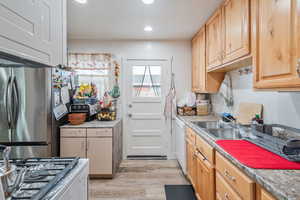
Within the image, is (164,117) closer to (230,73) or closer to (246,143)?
(230,73)

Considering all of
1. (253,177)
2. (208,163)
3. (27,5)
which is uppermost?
(27,5)

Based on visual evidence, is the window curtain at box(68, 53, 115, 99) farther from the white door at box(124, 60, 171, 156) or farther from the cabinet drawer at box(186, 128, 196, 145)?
the cabinet drawer at box(186, 128, 196, 145)

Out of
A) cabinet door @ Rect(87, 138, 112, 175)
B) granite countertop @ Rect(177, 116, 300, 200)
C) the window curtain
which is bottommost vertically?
cabinet door @ Rect(87, 138, 112, 175)

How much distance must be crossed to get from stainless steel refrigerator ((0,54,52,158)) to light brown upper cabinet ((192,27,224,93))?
2311mm

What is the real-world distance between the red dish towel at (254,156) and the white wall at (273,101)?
51cm

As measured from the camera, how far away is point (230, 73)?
2.89m

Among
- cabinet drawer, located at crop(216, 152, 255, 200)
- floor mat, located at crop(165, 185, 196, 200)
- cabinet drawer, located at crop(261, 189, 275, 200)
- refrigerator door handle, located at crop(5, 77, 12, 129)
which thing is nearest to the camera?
cabinet drawer, located at crop(261, 189, 275, 200)

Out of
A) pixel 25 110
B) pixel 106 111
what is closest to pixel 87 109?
pixel 106 111

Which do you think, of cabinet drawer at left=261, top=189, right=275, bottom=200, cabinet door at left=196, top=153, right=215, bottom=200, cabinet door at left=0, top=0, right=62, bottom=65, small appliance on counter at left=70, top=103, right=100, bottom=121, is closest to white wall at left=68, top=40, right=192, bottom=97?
small appliance on counter at left=70, top=103, right=100, bottom=121

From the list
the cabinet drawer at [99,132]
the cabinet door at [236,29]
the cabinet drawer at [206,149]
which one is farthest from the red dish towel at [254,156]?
the cabinet drawer at [99,132]

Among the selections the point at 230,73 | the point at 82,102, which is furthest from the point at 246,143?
the point at 82,102

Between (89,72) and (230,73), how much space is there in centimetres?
263

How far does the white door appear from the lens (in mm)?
3957

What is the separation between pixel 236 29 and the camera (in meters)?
1.92
